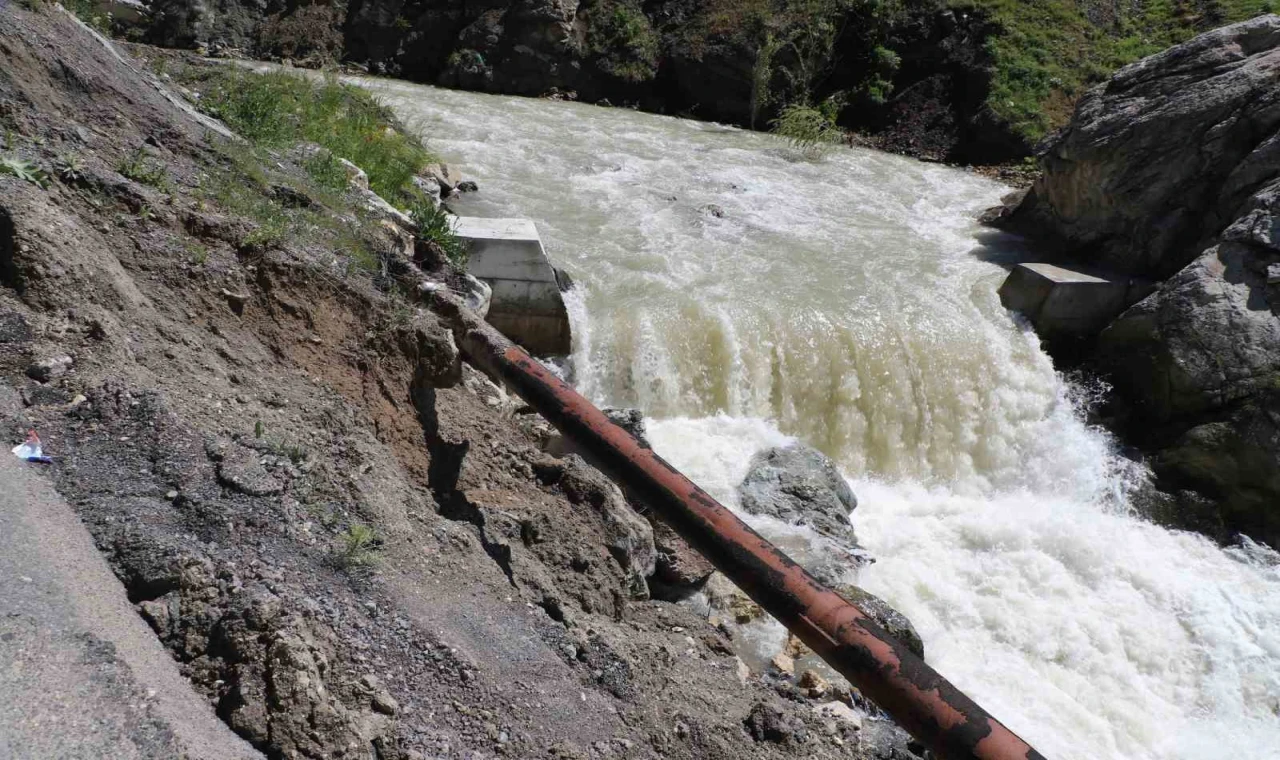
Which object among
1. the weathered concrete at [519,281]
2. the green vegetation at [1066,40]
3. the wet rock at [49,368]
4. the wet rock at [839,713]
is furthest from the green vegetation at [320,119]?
the green vegetation at [1066,40]

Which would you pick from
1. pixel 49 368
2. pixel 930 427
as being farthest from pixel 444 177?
pixel 49 368

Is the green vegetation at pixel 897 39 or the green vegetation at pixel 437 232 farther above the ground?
the green vegetation at pixel 897 39

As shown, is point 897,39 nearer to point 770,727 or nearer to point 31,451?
point 770,727

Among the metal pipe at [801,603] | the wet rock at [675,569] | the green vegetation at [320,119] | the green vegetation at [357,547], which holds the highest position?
the green vegetation at [320,119]

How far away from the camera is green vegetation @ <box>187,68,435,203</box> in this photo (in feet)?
22.0

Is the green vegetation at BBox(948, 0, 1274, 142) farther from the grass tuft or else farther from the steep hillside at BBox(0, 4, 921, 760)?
the steep hillside at BBox(0, 4, 921, 760)

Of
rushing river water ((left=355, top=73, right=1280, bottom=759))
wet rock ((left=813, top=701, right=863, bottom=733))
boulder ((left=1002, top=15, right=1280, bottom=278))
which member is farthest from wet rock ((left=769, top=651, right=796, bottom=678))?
boulder ((left=1002, top=15, right=1280, bottom=278))

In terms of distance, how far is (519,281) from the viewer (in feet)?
27.8

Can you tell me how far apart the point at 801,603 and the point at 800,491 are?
536cm

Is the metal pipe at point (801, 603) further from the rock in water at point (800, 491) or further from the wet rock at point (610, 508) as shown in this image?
the rock in water at point (800, 491)

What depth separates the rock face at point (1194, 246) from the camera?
31.1ft

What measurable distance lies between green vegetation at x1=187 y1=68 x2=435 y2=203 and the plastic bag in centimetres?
416

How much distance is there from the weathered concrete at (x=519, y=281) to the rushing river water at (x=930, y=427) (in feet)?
1.23

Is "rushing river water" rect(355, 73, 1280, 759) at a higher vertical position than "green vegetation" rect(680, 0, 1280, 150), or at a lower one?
lower
